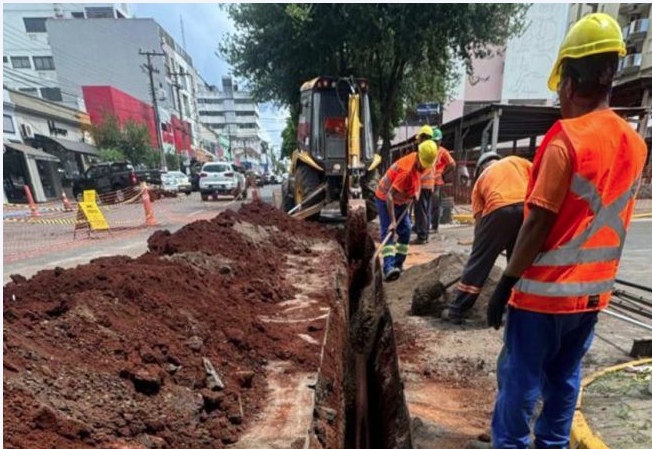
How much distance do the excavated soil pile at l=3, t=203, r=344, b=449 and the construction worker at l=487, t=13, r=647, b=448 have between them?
1316 mm

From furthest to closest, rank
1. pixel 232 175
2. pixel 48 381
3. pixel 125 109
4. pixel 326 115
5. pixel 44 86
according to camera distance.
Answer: pixel 44 86
pixel 125 109
pixel 232 175
pixel 326 115
pixel 48 381

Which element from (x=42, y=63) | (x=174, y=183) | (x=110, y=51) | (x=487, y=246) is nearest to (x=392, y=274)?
(x=487, y=246)

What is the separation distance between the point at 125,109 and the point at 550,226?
37.5 m

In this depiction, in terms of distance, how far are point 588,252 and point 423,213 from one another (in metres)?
5.47

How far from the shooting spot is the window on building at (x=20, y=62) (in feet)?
131

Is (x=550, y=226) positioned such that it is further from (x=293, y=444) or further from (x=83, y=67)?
(x=83, y=67)

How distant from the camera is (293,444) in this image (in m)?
1.82

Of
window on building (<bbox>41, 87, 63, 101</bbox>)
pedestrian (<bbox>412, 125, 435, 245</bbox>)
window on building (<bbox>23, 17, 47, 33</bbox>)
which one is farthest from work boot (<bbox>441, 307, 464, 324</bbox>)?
window on building (<bbox>23, 17, 47, 33</bbox>)

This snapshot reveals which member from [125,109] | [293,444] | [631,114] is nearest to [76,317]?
[293,444]

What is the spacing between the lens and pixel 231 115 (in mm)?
86812

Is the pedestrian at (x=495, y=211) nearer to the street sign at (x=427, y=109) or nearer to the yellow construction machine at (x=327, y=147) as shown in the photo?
the yellow construction machine at (x=327, y=147)

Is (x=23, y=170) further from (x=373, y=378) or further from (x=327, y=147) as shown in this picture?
(x=373, y=378)

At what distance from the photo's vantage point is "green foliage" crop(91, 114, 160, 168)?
2791 cm

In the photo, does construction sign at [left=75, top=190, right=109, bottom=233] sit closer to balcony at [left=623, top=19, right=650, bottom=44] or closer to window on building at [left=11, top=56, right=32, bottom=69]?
balcony at [left=623, top=19, right=650, bottom=44]
